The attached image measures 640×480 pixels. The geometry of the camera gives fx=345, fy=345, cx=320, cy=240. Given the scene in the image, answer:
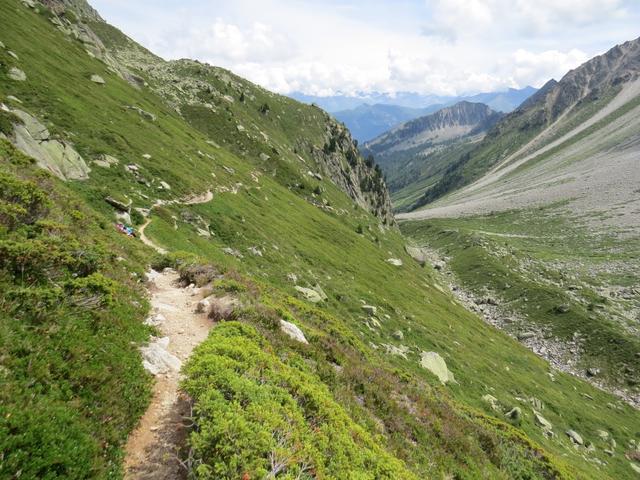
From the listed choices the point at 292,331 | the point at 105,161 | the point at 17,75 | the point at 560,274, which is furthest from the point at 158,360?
the point at 560,274

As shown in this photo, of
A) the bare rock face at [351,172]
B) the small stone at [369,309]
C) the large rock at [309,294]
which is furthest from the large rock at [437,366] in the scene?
the bare rock face at [351,172]

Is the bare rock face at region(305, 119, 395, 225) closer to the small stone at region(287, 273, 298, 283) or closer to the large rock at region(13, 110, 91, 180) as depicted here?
the small stone at region(287, 273, 298, 283)

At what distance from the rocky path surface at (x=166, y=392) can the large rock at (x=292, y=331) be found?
3.65 meters

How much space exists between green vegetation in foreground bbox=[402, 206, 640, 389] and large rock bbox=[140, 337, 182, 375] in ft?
213

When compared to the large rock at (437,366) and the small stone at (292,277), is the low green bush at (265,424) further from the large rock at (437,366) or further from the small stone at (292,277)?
the small stone at (292,277)

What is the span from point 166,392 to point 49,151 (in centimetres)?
2961

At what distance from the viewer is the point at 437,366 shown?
1316 inches

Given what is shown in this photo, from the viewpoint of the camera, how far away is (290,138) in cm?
12762

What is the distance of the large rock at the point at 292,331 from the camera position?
55.2 feet

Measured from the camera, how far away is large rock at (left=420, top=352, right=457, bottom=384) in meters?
32.1

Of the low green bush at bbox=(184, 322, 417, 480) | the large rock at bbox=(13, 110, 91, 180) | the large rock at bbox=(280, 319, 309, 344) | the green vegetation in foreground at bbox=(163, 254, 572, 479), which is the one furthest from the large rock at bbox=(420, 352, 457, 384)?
the large rock at bbox=(13, 110, 91, 180)

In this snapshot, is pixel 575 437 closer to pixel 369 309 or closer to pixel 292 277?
pixel 369 309

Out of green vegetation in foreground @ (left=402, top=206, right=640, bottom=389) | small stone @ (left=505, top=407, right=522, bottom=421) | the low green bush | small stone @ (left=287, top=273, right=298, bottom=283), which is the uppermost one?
the low green bush

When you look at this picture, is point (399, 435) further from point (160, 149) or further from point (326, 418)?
point (160, 149)
